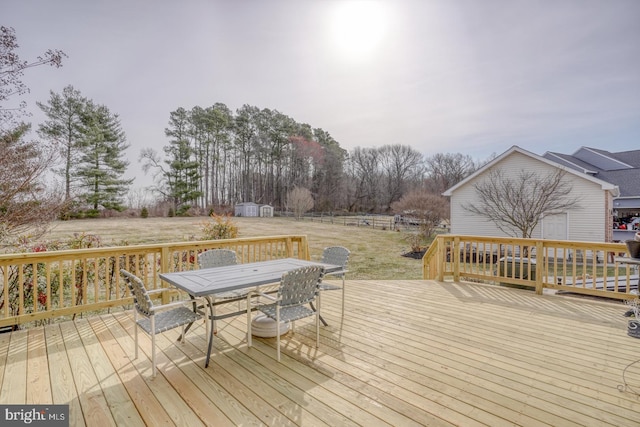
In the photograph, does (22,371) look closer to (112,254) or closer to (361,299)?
(112,254)

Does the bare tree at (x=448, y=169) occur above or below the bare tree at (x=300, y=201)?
above

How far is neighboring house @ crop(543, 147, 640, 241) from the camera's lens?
44.0 ft

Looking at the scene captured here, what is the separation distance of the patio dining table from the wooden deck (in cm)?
55

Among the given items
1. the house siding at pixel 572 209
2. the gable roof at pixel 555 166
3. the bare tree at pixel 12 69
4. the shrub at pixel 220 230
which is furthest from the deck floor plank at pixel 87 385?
the gable roof at pixel 555 166

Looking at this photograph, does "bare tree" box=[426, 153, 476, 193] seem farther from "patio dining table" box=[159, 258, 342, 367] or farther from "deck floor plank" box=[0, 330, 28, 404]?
"deck floor plank" box=[0, 330, 28, 404]

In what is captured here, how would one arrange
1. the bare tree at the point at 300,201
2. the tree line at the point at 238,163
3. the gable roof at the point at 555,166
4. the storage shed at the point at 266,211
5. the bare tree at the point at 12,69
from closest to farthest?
1. the bare tree at the point at 12,69
2. the gable roof at the point at 555,166
3. the tree line at the point at 238,163
4. the bare tree at the point at 300,201
5. the storage shed at the point at 266,211

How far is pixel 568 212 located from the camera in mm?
11320

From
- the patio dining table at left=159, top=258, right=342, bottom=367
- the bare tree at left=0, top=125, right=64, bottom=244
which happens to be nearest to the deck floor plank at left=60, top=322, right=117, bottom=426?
the patio dining table at left=159, top=258, right=342, bottom=367

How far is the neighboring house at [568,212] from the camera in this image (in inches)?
419

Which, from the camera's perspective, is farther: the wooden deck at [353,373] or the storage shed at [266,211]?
the storage shed at [266,211]

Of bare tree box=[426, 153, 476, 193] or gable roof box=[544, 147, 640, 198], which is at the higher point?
bare tree box=[426, 153, 476, 193]

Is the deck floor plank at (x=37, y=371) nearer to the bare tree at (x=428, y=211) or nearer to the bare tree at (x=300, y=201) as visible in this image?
the bare tree at (x=428, y=211)

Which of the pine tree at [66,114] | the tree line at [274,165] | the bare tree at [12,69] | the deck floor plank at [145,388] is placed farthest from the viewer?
the tree line at [274,165]

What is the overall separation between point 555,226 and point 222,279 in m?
13.5
